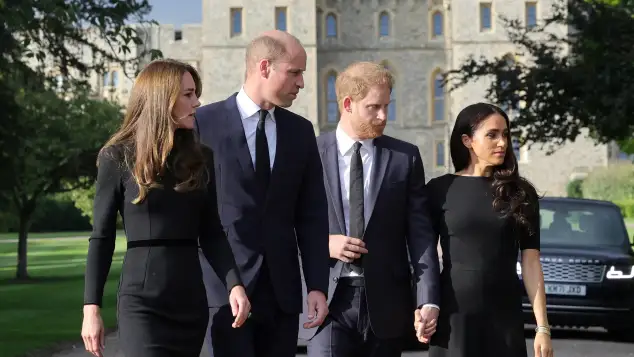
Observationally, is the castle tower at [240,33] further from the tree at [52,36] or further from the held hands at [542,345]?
the held hands at [542,345]

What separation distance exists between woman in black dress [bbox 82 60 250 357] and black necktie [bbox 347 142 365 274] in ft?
4.08

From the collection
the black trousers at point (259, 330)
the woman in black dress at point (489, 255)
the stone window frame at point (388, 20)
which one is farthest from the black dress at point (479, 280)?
the stone window frame at point (388, 20)

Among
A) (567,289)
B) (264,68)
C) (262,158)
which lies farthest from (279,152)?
(567,289)

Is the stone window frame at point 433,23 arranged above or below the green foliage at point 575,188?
above

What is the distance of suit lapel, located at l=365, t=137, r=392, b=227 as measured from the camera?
5.93m

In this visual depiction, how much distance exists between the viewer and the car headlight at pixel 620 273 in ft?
46.6

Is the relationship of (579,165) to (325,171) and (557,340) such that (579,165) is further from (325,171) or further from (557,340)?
(325,171)

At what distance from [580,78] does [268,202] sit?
18.7 meters

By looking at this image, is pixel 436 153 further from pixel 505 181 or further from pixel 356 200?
pixel 505 181

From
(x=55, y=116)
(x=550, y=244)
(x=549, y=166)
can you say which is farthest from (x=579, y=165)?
(x=550, y=244)

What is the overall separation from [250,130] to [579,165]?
76992mm

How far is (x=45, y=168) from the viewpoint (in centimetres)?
3341

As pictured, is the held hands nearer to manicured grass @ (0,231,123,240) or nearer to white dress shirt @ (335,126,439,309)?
white dress shirt @ (335,126,439,309)

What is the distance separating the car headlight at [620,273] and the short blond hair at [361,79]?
8798 mm
